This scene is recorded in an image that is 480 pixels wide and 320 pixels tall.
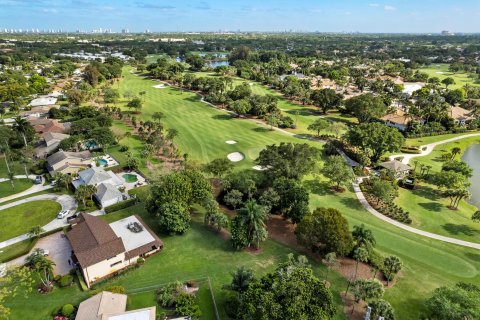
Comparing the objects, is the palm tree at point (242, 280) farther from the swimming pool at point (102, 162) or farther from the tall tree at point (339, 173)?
the swimming pool at point (102, 162)

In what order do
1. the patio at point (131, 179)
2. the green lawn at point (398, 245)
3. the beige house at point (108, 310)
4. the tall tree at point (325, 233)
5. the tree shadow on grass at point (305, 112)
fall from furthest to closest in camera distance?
the tree shadow on grass at point (305, 112) → the patio at point (131, 179) → the tall tree at point (325, 233) → the green lawn at point (398, 245) → the beige house at point (108, 310)

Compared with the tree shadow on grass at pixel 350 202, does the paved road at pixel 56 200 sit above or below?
below

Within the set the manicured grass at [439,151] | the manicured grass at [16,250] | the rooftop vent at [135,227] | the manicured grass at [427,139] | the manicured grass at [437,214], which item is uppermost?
the manicured grass at [427,139]

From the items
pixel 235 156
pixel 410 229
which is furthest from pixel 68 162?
pixel 410 229

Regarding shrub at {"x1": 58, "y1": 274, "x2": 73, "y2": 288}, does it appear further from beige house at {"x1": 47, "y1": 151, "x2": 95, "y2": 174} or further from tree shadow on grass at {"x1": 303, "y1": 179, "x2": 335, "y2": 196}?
tree shadow on grass at {"x1": 303, "y1": 179, "x2": 335, "y2": 196}

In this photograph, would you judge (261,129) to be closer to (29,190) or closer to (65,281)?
(29,190)

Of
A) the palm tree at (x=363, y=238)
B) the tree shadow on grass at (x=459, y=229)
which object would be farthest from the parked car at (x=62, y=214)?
the tree shadow on grass at (x=459, y=229)

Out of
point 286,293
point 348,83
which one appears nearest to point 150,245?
point 286,293

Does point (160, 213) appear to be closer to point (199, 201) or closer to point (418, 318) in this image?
point (199, 201)
